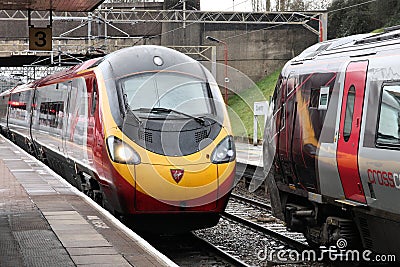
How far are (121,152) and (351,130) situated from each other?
4025 mm

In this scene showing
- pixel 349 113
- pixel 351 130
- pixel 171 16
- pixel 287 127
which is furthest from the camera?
pixel 171 16

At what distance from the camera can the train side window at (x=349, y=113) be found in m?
9.02

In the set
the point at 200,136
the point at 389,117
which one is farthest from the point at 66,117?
the point at 389,117

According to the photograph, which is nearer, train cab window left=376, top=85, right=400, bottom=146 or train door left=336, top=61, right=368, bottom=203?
train cab window left=376, top=85, right=400, bottom=146

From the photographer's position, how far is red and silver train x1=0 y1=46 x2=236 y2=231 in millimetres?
11266

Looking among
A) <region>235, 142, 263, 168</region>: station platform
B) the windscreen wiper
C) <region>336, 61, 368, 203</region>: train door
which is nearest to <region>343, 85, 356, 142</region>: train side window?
<region>336, 61, 368, 203</region>: train door

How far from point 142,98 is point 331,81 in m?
3.61

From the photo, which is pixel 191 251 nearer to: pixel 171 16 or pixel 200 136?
pixel 200 136

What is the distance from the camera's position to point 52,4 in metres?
13.8

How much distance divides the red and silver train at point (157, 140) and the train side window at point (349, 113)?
9.71 ft

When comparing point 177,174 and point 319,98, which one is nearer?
point 319,98

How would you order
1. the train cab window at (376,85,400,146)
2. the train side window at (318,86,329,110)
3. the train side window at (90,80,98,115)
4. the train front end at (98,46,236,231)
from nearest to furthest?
the train cab window at (376,85,400,146), the train side window at (318,86,329,110), the train front end at (98,46,236,231), the train side window at (90,80,98,115)

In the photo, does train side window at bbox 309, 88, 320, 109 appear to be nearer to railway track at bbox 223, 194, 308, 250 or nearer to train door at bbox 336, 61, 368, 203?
train door at bbox 336, 61, 368, 203

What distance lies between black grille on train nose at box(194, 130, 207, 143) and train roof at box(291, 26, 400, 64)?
186 centimetres
